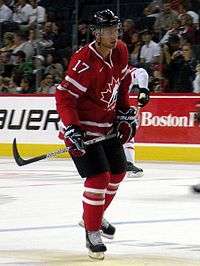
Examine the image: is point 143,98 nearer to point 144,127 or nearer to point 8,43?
point 144,127

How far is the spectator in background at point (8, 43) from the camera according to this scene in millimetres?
15414

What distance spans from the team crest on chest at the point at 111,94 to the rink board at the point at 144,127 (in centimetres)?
752

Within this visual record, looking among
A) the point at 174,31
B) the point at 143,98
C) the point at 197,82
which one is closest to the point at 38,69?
the point at 174,31

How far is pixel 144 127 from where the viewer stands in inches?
514

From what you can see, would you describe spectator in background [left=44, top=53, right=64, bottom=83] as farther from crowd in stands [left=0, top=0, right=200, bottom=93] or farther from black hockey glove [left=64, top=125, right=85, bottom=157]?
black hockey glove [left=64, top=125, right=85, bottom=157]

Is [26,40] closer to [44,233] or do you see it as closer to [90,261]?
[44,233]

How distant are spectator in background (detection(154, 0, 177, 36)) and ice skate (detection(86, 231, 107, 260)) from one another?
8.75 m

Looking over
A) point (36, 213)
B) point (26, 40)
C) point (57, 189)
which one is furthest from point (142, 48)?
point (36, 213)

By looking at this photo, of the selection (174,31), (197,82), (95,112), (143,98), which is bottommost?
(197,82)

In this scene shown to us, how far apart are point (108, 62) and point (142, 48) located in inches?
340

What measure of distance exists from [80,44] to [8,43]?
146cm

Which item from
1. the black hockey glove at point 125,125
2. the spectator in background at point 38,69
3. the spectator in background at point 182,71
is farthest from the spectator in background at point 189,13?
the black hockey glove at point 125,125

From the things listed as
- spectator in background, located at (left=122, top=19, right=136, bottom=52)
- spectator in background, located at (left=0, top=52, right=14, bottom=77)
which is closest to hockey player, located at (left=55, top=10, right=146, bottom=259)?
spectator in background, located at (left=122, top=19, right=136, bottom=52)

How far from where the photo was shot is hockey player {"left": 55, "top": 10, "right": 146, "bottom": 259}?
4.88m
